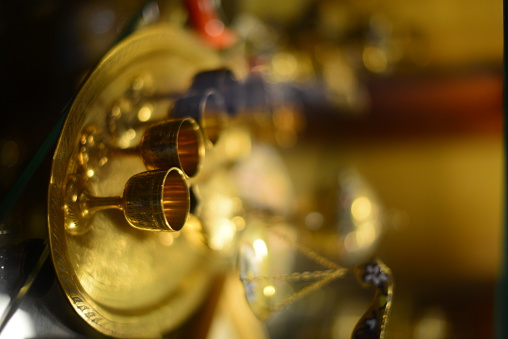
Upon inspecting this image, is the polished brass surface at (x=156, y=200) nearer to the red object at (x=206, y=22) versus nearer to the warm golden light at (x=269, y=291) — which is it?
the warm golden light at (x=269, y=291)

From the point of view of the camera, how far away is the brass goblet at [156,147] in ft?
1.57

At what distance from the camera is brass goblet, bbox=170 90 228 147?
22.2 inches

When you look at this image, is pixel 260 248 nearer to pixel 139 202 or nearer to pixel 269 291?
pixel 269 291

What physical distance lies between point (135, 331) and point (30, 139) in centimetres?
44

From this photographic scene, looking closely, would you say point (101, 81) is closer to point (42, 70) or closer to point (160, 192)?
point (160, 192)

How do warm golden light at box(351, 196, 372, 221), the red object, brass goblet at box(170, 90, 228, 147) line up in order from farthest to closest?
warm golden light at box(351, 196, 372, 221), the red object, brass goblet at box(170, 90, 228, 147)

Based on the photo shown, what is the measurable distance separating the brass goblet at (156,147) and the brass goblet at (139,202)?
2 cm

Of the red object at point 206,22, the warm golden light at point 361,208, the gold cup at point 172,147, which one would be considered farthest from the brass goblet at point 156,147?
the warm golden light at point 361,208

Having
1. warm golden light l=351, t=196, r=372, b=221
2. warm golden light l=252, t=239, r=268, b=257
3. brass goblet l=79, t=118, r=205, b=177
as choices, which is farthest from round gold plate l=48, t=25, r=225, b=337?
warm golden light l=351, t=196, r=372, b=221

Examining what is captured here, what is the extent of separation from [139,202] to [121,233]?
90 millimetres

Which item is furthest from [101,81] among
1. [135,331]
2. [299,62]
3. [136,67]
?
[299,62]

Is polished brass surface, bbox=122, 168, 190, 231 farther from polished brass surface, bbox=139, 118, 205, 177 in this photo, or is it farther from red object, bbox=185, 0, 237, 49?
red object, bbox=185, 0, 237, 49

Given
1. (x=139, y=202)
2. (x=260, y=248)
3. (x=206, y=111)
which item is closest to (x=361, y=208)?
(x=260, y=248)

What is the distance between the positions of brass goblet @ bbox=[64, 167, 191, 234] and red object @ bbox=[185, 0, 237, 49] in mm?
391
